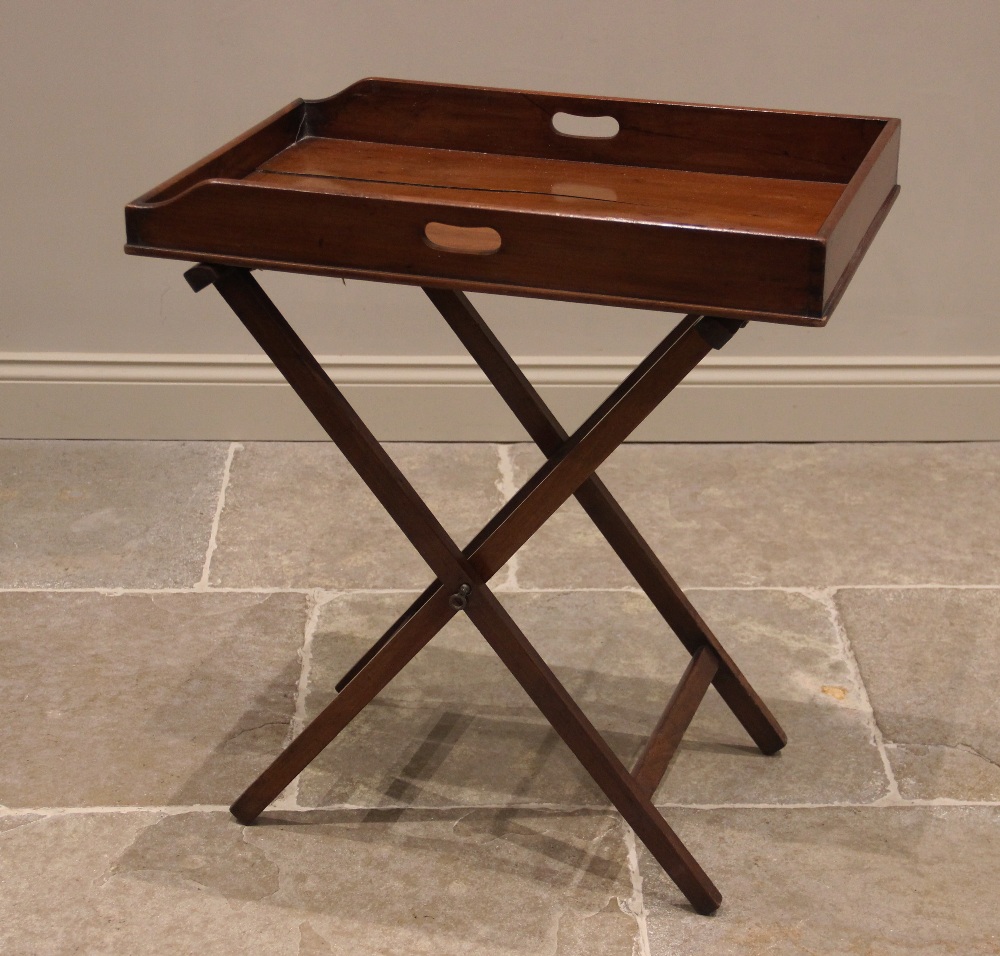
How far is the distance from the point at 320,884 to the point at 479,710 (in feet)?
1.67

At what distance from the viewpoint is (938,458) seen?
3373 millimetres

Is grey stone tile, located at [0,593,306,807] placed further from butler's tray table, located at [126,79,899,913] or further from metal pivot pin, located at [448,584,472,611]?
metal pivot pin, located at [448,584,472,611]

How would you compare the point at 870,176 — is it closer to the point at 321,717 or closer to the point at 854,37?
the point at 321,717

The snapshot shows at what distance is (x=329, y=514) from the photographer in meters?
3.09

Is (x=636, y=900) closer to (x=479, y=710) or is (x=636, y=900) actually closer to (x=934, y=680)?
(x=479, y=710)

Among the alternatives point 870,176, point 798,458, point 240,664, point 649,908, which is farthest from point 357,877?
point 798,458

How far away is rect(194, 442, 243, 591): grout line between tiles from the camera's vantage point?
9.29 ft

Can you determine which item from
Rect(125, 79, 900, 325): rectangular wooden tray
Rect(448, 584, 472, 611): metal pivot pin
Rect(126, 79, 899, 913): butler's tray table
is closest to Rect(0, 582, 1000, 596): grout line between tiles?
Rect(126, 79, 899, 913): butler's tray table

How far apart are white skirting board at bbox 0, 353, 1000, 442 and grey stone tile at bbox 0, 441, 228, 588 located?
0.27 ft

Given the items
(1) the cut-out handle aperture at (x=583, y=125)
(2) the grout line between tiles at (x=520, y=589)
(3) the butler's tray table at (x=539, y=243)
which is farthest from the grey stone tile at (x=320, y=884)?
(1) the cut-out handle aperture at (x=583, y=125)

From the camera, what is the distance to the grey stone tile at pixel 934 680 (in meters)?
2.30

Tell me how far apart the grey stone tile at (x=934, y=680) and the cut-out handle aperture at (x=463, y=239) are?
3.88 feet

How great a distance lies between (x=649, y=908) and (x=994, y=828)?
599mm

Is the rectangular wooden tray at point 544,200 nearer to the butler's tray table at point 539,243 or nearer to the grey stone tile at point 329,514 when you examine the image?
the butler's tray table at point 539,243
